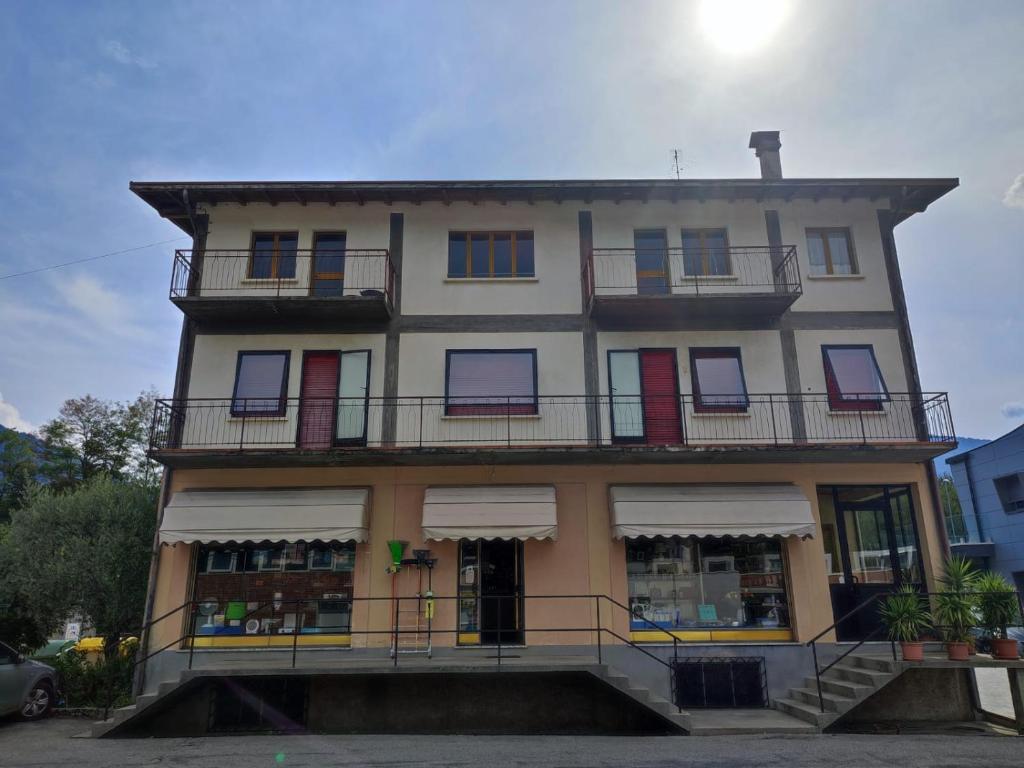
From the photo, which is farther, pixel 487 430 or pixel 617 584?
pixel 487 430

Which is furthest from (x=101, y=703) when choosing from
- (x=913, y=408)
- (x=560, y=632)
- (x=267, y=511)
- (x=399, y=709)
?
(x=913, y=408)

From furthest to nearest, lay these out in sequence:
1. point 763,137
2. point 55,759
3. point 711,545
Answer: point 763,137 < point 711,545 < point 55,759

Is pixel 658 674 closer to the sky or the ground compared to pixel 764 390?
closer to the ground

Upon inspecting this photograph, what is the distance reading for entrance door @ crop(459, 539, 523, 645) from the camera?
12.9m

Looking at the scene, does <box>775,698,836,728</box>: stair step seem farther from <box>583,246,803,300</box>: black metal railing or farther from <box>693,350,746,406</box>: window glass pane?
<box>583,246,803,300</box>: black metal railing

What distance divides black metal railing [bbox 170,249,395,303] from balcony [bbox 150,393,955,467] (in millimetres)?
2532

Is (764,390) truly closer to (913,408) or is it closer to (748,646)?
(913,408)

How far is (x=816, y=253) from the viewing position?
15297 millimetres

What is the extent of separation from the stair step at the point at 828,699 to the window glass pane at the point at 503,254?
1015cm

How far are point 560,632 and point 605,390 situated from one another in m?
4.99

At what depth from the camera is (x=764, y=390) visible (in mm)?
14266

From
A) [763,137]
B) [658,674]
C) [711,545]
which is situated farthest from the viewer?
[763,137]

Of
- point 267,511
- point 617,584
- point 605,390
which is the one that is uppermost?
→ point 605,390

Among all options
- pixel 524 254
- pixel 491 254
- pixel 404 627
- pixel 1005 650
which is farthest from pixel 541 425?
pixel 1005 650
